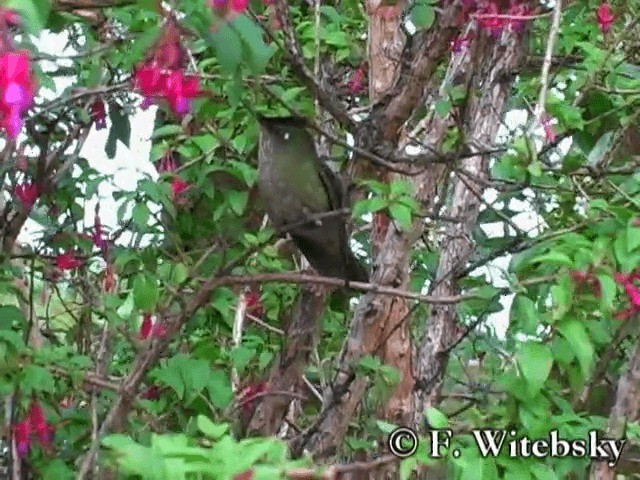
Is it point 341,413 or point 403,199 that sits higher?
point 403,199

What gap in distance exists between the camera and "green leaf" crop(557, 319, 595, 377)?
59.1 inches

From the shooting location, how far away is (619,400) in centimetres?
209

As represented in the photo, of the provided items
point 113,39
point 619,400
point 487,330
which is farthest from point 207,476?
point 487,330

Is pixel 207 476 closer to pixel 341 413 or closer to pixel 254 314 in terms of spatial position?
pixel 341 413

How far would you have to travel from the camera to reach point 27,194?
81.2 inches

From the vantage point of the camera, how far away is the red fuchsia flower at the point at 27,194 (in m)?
2.06

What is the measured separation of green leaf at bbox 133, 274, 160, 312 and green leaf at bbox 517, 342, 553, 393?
23.1 inches

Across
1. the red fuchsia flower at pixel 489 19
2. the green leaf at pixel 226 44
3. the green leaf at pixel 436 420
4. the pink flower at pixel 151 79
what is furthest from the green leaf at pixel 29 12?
the red fuchsia flower at pixel 489 19

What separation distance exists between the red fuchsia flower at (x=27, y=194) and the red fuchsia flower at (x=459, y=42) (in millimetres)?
772

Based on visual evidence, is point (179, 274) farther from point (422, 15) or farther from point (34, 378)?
point (422, 15)

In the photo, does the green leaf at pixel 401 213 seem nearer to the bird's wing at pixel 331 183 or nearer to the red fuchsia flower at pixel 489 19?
the red fuchsia flower at pixel 489 19

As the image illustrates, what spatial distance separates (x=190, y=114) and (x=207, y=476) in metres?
1.12

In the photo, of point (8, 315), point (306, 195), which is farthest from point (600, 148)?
point (8, 315)

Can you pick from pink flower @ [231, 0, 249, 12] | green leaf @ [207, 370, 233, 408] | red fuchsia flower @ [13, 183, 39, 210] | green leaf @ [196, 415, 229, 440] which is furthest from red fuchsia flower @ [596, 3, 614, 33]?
green leaf @ [196, 415, 229, 440]
